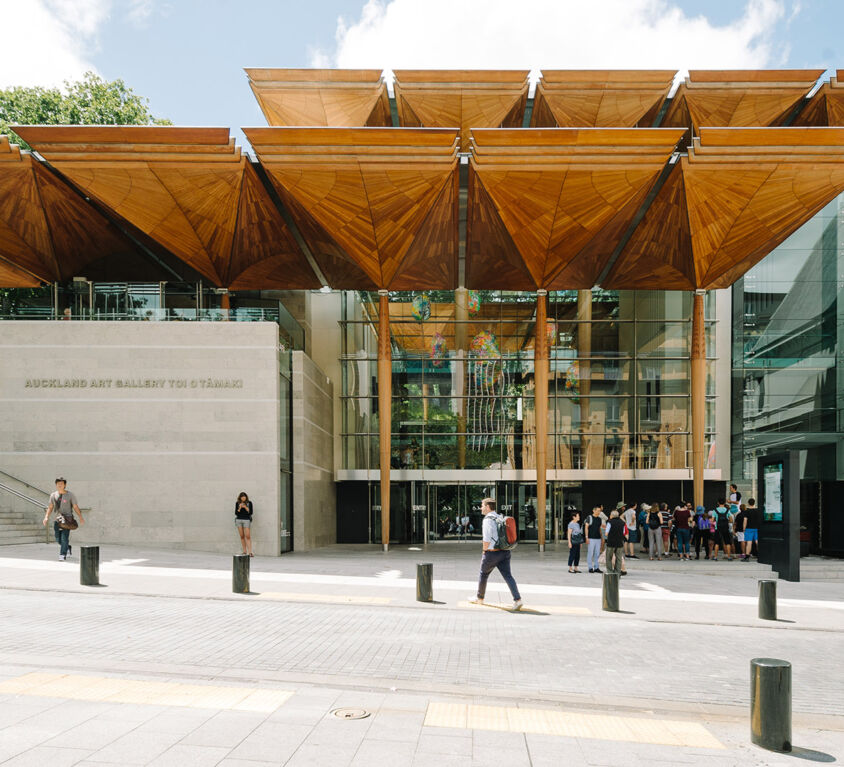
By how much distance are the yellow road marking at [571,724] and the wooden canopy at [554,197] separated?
18.9 metres

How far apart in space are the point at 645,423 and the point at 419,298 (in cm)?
1048

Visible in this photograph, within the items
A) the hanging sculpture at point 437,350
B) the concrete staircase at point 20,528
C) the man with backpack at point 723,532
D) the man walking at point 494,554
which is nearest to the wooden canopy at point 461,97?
the hanging sculpture at point 437,350

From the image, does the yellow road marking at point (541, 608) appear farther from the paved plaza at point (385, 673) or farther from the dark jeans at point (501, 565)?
the dark jeans at point (501, 565)

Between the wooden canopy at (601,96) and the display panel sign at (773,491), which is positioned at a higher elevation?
the wooden canopy at (601,96)

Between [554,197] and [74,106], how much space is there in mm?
22774

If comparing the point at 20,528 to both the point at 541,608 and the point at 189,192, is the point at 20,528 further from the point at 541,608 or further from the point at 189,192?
the point at 541,608

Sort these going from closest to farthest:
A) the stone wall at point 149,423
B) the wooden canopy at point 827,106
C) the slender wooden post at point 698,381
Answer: the stone wall at point 149,423
the wooden canopy at point 827,106
the slender wooden post at point 698,381

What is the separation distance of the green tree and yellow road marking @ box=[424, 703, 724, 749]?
33.6 metres

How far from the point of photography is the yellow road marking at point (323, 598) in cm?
1266

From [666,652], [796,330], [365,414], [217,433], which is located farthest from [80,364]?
[796,330]

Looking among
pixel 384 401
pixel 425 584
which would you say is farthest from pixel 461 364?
pixel 425 584

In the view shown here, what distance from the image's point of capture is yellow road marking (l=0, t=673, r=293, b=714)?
20.6 ft

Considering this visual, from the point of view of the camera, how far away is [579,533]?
18359 mm

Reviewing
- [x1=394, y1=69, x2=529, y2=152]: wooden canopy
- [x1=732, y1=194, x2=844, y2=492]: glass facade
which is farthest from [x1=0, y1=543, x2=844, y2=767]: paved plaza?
[x1=394, y1=69, x2=529, y2=152]: wooden canopy
